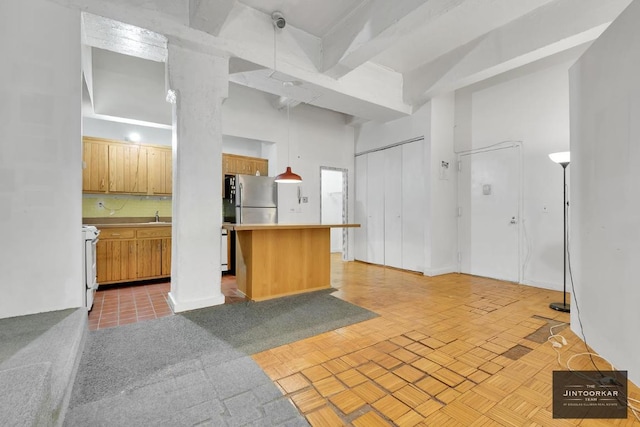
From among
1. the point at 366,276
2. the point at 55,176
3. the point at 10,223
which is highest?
the point at 55,176

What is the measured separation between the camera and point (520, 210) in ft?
14.6

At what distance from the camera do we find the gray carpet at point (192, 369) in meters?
1.50

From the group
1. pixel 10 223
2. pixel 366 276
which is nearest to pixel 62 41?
pixel 10 223

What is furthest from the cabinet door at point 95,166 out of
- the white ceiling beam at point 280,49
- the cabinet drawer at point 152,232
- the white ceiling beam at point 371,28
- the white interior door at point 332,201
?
the white interior door at point 332,201

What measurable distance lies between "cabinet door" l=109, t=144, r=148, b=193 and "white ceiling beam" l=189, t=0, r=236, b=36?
8.54 ft

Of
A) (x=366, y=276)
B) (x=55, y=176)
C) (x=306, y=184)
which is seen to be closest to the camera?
(x=55, y=176)

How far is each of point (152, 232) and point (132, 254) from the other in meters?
0.42

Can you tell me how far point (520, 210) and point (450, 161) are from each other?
142cm

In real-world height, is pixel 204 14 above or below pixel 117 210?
above

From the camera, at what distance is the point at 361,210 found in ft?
21.5

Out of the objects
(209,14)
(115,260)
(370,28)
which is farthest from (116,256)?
(370,28)

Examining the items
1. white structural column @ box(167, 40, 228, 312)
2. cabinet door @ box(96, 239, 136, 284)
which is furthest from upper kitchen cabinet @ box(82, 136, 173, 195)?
white structural column @ box(167, 40, 228, 312)

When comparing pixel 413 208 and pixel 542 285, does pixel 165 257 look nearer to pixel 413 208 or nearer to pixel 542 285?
pixel 413 208

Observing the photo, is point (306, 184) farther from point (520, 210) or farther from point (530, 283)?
point (530, 283)
